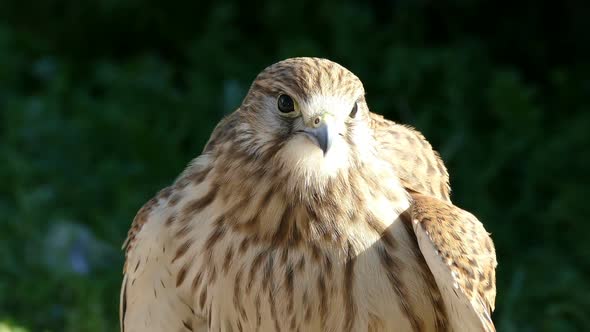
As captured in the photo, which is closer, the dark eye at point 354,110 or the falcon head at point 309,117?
the falcon head at point 309,117

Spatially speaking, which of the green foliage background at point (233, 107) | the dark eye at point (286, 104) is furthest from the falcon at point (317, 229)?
the green foliage background at point (233, 107)

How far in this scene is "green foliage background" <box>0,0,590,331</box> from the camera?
5.43m

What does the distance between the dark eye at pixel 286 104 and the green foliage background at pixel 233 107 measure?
192 centimetres

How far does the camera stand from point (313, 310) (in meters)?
3.44

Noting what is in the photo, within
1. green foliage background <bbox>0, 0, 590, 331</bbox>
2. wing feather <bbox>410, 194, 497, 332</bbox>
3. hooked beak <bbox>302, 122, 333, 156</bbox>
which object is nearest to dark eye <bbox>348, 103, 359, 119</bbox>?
hooked beak <bbox>302, 122, 333, 156</bbox>

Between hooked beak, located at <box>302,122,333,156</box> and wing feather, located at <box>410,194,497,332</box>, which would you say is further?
wing feather, located at <box>410,194,497,332</box>

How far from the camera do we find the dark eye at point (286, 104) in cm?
325

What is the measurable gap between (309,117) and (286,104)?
0.38 ft

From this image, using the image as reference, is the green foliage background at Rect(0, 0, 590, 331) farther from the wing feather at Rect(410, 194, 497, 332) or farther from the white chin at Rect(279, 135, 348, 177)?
the white chin at Rect(279, 135, 348, 177)

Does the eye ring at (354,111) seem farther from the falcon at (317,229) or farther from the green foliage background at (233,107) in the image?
the green foliage background at (233,107)

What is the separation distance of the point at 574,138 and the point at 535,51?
110 centimetres

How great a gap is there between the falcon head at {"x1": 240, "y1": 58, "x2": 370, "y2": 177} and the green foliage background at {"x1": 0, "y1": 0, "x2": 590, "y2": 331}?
1.85 m

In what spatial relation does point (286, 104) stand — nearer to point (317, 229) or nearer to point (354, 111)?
point (354, 111)

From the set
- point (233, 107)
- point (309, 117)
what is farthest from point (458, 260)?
point (233, 107)
